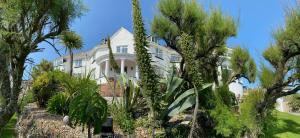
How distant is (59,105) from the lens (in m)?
21.6

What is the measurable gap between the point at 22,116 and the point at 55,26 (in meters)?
4.82

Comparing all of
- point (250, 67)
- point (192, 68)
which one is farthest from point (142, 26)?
point (250, 67)

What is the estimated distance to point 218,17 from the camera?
87.2ft

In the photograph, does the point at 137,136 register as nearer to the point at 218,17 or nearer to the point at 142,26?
the point at 142,26

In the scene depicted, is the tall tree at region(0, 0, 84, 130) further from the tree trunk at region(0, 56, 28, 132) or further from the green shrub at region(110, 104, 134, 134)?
the green shrub at region(110, 104, 134, 134)

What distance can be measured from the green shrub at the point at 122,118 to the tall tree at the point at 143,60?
1.25 meters

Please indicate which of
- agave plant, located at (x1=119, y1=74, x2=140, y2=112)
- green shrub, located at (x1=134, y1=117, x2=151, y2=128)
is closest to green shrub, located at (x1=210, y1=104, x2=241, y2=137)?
green shrub, located at (x1=134, y1=117, x2=151, y2=128)

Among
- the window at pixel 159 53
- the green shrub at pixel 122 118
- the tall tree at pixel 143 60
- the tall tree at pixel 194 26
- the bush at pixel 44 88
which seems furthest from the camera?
the window at pixel 159 53

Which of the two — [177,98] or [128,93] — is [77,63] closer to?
[128,93]

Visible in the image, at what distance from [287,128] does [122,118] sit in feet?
55.5

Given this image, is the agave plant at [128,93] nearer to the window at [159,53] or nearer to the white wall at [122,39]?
the white wall at [122,39]

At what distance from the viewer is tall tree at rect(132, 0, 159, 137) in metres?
17.9

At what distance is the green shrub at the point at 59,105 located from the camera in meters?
21.3

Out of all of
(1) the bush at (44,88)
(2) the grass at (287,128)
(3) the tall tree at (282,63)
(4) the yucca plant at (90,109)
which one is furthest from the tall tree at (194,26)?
(4) the yucca plant at (90,109)
